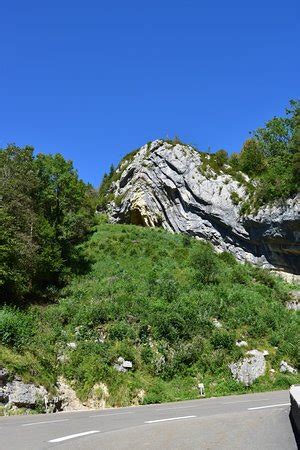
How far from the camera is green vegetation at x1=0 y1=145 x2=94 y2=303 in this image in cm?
2628

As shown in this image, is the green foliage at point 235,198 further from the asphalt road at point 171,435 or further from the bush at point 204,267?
the asphalt road at point 171,435

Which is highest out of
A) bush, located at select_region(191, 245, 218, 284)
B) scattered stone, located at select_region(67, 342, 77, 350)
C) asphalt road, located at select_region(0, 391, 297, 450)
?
bush, located at select_region(191, 245, 218, 284)

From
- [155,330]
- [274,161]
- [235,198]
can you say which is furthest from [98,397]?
[274,161]

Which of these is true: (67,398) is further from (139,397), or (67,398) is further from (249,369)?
(249,369)

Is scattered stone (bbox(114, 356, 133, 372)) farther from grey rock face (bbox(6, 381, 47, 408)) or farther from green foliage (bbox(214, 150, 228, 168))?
green foliage (bbox(214, 150, 228, 168))

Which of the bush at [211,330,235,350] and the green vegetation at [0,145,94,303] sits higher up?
the green vegetation at [0,145,94,303]

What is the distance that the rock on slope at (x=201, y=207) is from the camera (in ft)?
129

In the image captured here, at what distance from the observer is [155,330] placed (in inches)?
960

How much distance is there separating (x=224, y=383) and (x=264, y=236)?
20.4 m

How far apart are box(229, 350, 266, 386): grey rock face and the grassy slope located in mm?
376

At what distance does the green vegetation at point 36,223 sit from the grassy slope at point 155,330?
6.10 ft

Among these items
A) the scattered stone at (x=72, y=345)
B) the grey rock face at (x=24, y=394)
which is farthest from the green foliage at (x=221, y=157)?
the grey rock face at (x=24, y=394)

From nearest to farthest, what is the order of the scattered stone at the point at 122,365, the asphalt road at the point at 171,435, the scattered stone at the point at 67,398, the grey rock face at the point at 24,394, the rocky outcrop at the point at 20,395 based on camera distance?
1. the asphalt road at the point at 171,435
2. the rocky outcrop at the point at 20,395
3. the grey rock face at the point at 24,394
4. the scattered stone at the point at 67,398
5. the scattered stone at the point at 122,365

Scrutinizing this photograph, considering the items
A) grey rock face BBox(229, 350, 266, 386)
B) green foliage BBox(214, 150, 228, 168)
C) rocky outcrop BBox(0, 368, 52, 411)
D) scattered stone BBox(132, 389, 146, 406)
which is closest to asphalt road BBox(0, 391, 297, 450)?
rocky outcrop BBox(0, 368, 52, 411)
